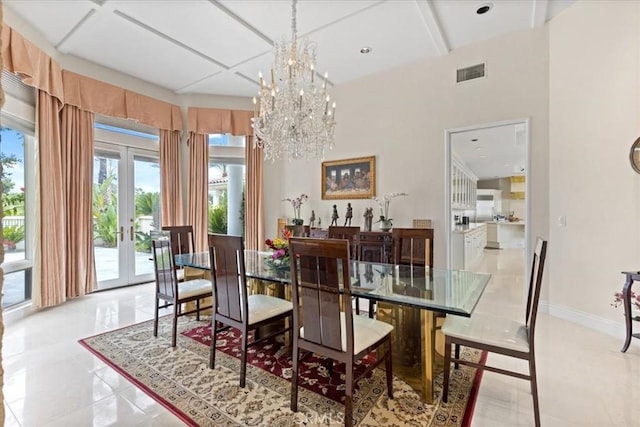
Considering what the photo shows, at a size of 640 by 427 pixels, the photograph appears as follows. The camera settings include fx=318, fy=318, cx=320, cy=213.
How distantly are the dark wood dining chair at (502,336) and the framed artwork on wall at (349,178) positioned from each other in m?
3.05

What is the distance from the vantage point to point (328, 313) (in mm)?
1898

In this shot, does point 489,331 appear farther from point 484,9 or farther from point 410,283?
point 484,9

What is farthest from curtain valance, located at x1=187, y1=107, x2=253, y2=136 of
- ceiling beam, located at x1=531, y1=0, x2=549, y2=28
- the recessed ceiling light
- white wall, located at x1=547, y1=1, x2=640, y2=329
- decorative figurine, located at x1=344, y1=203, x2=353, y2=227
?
white wall, located at x1=547, y1=1, x2=640, y2=329

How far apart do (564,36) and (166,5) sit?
4.35m

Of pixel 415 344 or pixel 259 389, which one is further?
pixel 415 344

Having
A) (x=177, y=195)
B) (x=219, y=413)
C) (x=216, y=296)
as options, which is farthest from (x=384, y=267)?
(x=177, y=195)

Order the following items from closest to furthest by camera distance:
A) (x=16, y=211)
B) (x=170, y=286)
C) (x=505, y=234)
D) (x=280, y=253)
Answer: (x=280, y=253) < (x=170, y=286) < (x=16, y=211) < (x=505, y=234)

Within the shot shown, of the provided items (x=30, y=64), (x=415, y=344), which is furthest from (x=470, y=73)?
(x=30, y=64)

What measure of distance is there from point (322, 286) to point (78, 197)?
4155mm

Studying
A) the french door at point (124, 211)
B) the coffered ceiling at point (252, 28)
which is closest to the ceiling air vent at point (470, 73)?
the coffered ceiling at point (252, 28)

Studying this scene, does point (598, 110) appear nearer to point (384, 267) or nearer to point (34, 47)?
point (384, 267)

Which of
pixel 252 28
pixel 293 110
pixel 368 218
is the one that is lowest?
pixel 368 218

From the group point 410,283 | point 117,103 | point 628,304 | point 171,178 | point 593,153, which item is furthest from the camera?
point 171,178

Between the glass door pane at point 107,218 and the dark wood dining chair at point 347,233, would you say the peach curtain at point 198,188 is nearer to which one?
the glass door pane at point 107,218
